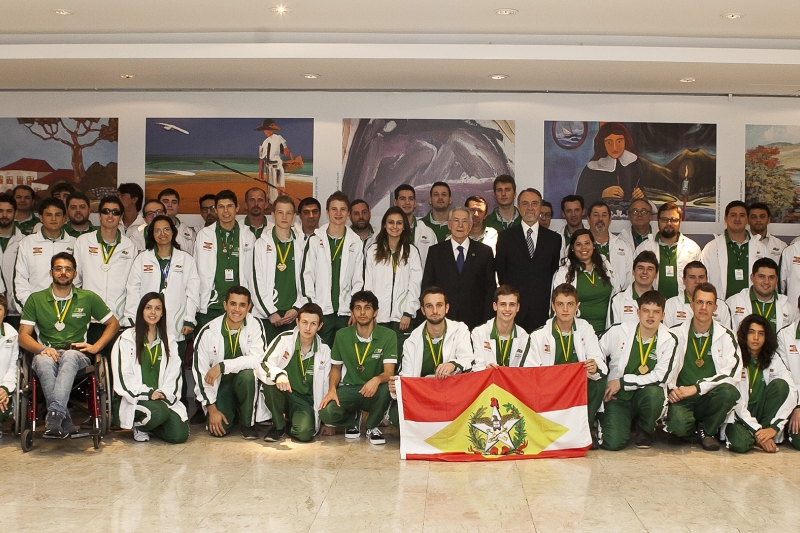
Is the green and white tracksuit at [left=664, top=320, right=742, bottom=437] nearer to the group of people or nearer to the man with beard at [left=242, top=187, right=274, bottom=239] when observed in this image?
the group of people

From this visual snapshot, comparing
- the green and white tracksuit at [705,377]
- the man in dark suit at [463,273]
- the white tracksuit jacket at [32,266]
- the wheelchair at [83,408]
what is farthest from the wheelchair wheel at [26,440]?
the green and white tracksuit at [705,377]

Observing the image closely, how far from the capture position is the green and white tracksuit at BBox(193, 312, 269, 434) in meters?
6.98

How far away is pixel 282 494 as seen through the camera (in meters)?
5.23

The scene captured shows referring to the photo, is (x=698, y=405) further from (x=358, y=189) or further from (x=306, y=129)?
(x=306, y=129)

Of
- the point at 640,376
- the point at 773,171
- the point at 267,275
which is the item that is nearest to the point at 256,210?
the point at 267,275

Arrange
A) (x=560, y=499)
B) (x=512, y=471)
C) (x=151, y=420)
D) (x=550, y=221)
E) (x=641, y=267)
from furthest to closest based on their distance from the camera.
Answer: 1. (x=550, y=221)
2. (x=641, y=267)
3. (x=151, y=420)
4. (x=512, y=471)
5. (x=560, y=499)

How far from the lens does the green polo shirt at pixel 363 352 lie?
694 centimetres

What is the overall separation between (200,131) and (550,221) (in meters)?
3.92

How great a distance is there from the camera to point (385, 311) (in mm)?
7625

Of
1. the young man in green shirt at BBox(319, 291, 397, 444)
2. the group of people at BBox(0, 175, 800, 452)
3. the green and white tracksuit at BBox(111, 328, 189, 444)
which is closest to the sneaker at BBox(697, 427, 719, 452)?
the group of people at BBox(0, 175, 800, 452)

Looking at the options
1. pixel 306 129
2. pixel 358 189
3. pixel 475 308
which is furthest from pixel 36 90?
pixel 475 308

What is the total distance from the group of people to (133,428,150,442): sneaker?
14 millimetres

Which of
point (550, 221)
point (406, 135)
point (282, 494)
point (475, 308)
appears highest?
point (406, 135)

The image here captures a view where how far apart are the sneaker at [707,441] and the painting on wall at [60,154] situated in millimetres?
6461
